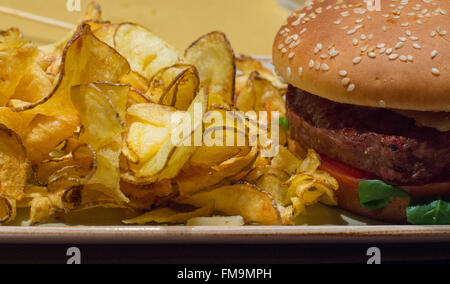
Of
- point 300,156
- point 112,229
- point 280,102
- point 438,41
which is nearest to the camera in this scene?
point 112,229

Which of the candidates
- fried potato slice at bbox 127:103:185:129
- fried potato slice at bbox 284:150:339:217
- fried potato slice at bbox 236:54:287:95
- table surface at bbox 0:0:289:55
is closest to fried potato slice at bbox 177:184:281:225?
fried potato slice at bbox 284:150:339:217

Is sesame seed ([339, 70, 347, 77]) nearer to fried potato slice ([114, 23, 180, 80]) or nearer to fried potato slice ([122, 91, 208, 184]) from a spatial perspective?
fried potato slice ([122, 91, 208, 184])

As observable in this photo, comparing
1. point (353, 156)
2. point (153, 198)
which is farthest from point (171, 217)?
point (353, 156)

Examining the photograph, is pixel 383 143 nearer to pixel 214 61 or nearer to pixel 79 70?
pixel 214 61

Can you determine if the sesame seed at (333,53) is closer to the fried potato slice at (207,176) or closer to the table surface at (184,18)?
the fried potato slice at (207,176)

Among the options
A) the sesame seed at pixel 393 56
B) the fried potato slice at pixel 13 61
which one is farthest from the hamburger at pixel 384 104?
the fried potato slice at pixel 13 61

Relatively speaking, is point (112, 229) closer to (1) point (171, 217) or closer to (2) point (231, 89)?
(1) point (171, 217)
